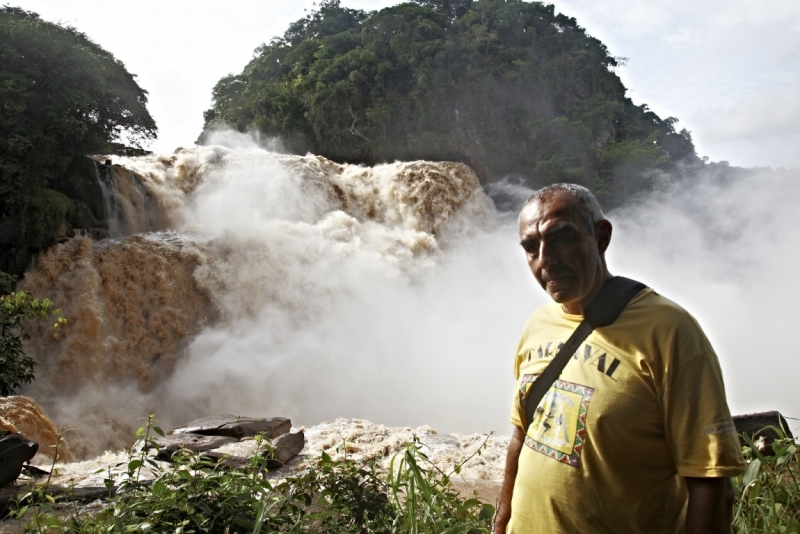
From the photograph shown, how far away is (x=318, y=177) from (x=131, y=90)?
4.96m

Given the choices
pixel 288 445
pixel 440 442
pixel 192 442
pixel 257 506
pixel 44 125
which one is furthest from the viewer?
pixel 44 125

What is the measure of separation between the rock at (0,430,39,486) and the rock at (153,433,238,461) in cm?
138

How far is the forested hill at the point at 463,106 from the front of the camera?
2061 centimetres

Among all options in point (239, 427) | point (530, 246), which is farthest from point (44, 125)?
point (530, 246)

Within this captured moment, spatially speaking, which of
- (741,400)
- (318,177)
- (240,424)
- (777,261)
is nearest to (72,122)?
(318,177)

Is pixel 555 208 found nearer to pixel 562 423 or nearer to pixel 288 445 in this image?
pixel 562 423

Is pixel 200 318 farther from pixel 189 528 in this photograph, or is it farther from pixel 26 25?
pixel 189 528

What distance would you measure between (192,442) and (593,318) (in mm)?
5382

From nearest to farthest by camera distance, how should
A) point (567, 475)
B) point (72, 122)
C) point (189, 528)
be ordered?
point (567, 475) → point (189, 528) → point (72, 122)

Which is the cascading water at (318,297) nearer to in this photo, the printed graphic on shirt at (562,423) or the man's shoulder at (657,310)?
the printed graphic on shirt at (562,423)

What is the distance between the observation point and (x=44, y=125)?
10711 mm

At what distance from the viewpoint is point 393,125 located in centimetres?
2095

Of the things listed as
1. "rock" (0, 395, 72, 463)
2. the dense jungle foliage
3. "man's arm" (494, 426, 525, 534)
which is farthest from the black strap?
the dense jungle foliage

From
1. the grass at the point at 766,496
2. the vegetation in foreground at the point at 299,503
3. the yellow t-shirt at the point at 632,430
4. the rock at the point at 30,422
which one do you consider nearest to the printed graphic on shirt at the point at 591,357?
the yellow t-shirt at the point at 632,430
